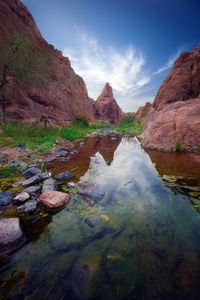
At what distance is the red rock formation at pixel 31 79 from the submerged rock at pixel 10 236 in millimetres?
12676

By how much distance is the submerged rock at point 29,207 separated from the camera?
1.74 metres

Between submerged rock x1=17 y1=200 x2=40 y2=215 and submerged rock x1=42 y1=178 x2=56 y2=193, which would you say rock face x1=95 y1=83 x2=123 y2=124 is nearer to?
submerged rock x1=42 y1=178 x2=56 y2=193

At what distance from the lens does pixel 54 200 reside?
186cm

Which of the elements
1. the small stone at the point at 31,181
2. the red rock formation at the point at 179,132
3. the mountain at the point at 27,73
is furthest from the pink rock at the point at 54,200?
the mountain at the point at 27,73

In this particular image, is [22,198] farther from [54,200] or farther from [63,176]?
[63,176]

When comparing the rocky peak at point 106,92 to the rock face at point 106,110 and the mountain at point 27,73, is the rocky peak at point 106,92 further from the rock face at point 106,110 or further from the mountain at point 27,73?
the mountain at point 27,73

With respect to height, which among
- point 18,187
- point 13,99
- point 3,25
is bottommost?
point 18,187

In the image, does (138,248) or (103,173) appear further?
(103,173)

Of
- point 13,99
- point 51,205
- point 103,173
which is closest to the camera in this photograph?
point 51,205

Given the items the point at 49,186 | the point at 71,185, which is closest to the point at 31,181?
the point at 49,186

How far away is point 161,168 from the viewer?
3383 mm

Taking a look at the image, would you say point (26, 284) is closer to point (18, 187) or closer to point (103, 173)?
point (18, 187)

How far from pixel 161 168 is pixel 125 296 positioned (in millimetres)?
2973

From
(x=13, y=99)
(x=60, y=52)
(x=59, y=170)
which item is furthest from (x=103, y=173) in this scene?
(x=60, y=52)
